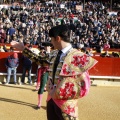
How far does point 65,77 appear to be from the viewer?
2.67 metres

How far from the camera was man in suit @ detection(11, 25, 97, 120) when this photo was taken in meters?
2.62

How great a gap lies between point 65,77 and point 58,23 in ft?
44.4

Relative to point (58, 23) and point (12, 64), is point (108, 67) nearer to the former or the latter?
point (12, 64)

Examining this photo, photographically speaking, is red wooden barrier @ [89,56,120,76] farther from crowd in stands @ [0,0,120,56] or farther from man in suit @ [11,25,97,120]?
man in suit @ [11,25,97,120]

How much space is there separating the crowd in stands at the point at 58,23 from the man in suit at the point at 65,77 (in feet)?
20.9

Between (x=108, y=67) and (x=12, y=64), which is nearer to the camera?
(x=12, y=64)

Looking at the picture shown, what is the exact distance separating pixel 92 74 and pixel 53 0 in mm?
15247

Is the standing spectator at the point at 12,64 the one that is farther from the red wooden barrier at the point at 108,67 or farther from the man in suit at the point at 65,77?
the man in suit at the point at 65,77

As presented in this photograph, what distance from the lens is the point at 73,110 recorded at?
2.73m

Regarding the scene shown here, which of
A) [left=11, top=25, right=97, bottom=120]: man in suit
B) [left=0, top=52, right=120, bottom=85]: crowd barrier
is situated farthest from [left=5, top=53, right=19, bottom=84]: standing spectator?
[left=11, top=25, right=97, bottom=120]: man in suit

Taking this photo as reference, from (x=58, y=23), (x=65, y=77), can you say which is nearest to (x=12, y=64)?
(x=65, y=77)

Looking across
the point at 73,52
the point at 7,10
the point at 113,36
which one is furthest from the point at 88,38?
the point at 73,52

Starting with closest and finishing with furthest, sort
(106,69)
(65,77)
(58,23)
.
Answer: (65,77) < (106,69) < (58,23)

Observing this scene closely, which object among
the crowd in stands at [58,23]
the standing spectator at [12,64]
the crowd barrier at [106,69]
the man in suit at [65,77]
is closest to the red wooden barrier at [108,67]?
the crowd barrier at [106,69]
